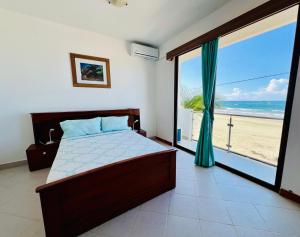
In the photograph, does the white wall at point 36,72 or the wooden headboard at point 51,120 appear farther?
the wooden headboard at point 51,120

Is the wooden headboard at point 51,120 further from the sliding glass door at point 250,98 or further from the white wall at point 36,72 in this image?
the sliding glass door at point 250,98

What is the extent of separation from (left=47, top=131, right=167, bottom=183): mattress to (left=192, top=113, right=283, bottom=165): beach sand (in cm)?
200

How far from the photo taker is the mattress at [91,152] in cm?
127

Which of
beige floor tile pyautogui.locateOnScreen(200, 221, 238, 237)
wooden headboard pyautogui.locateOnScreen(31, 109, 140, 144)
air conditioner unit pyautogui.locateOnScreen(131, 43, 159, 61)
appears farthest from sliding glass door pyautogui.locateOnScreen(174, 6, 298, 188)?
wooden headboard pyautogui.locateOnScreen(31, 109, 140, 144)

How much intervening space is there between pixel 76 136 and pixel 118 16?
2199 millimetres

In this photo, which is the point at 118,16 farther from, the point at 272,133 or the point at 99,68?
the point at 272,133

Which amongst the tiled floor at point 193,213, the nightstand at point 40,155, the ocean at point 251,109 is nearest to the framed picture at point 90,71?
the nightstand at point 40,155

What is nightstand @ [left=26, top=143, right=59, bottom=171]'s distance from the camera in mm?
2172

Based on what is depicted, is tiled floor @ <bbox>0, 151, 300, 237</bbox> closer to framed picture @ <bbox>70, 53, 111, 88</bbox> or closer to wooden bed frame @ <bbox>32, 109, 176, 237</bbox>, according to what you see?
wooden bed frame @ <bbox>32, 109, 176, 237</bbox>

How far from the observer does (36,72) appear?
7.80 ft

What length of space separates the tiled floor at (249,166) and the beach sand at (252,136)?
0.60 feet

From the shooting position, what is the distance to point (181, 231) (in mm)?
1186

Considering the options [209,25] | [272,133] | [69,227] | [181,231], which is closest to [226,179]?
[181,231]

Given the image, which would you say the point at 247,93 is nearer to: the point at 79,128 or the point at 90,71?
the point at 90,71
